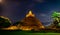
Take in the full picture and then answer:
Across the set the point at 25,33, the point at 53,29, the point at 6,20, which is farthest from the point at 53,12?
the point at 6,20

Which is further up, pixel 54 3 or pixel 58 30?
pixel 54 3

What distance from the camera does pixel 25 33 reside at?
3.14m

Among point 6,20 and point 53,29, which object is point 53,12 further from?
point 6,20

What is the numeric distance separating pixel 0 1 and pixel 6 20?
397mm

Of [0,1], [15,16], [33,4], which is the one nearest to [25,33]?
[15,16]

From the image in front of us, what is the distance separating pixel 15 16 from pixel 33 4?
0.43 metres

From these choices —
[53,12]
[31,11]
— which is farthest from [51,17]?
[31,11]

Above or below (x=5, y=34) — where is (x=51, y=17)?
above

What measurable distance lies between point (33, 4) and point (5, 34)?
0.81 metres

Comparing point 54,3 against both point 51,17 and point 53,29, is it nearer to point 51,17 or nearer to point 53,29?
point 51,17

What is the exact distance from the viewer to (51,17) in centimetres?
313

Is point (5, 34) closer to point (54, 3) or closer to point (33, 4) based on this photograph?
point (33, 4)

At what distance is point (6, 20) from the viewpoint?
10.4ft

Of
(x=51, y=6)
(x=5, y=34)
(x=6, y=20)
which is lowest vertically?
(x=5, y=34)
